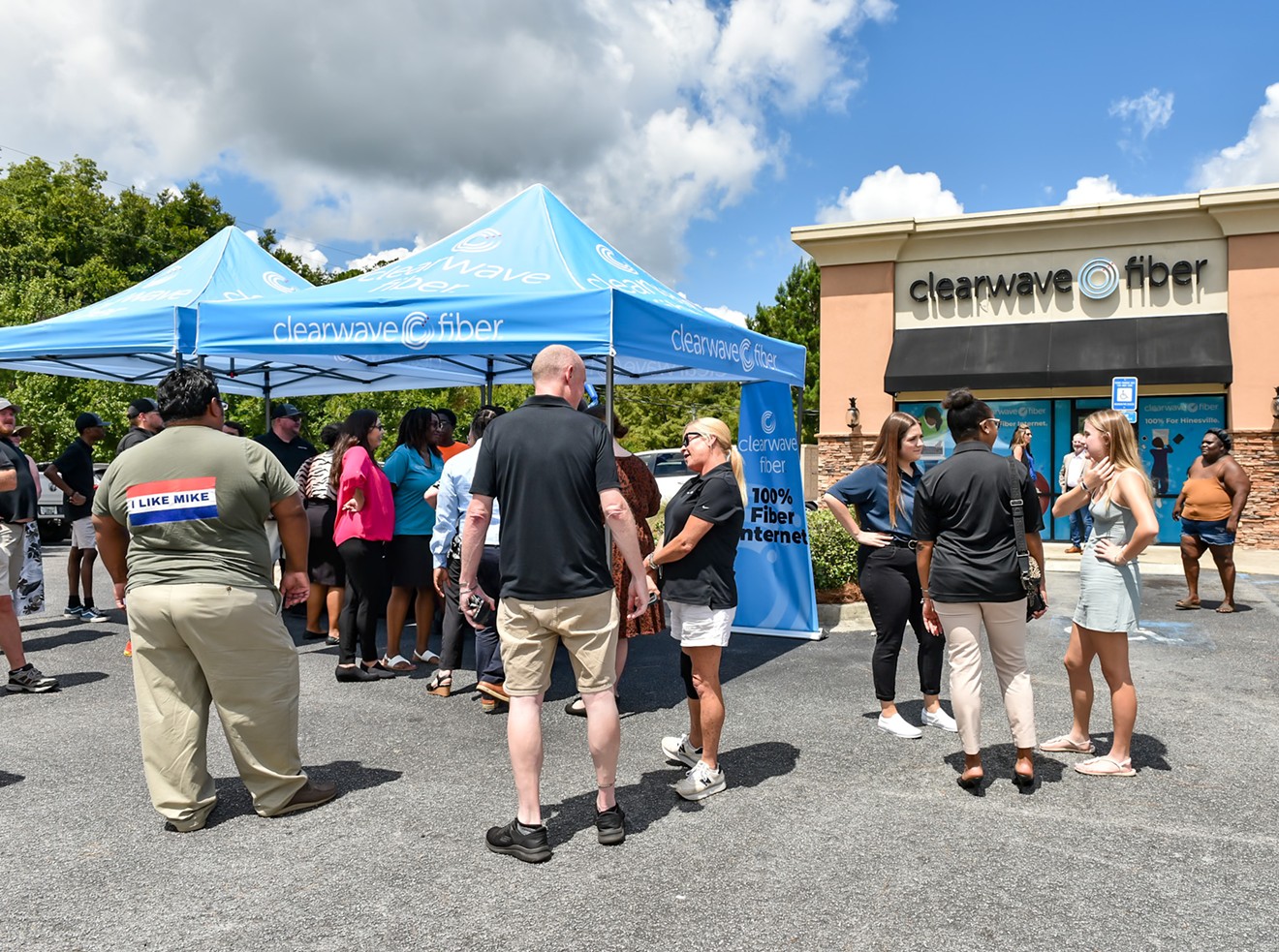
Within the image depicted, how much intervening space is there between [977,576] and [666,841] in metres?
1.82

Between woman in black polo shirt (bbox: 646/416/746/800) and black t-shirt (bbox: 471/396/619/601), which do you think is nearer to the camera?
black t-shirt (bbox: 471/396/619/601)

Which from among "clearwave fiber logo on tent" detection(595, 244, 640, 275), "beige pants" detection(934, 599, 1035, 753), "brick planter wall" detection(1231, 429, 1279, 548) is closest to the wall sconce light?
"brick planter wall" detection(1231, 429, 1279, 548)

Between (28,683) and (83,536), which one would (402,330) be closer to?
(28,683)

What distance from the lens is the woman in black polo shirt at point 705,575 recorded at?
4.34 metres

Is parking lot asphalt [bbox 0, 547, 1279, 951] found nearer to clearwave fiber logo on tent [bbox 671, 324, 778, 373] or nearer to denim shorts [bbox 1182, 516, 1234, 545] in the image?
clearwave fiber logo on tent [bbox 671, 324, 778, 373]

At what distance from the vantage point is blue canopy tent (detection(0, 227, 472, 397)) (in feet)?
25.0

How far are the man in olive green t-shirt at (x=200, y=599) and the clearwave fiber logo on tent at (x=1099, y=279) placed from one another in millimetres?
16595

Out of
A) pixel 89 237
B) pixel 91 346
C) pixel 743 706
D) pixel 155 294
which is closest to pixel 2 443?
pixel 91 346

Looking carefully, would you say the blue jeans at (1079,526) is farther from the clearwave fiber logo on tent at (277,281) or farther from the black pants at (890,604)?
the clearwave fiber logo on tent at (277,281)

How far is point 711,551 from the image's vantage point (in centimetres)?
442

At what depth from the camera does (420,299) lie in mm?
6434

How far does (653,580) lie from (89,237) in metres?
33.7

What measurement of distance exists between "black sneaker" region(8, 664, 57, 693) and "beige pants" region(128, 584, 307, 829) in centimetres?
→ 276

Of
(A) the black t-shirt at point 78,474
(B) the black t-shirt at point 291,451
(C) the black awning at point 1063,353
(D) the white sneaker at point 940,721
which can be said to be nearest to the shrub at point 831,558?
(D) the white sneaker at point 940,721
